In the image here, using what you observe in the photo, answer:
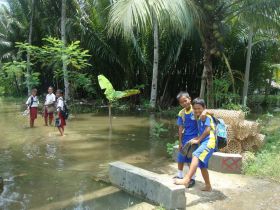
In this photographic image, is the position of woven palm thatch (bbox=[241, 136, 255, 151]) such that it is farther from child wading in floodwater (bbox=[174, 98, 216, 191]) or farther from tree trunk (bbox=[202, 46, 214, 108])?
tree trunk (bbox=[202, 46, 214, 108])

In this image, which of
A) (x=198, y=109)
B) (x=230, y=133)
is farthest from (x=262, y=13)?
(x=198, y=109)

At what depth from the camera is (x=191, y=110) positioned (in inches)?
239

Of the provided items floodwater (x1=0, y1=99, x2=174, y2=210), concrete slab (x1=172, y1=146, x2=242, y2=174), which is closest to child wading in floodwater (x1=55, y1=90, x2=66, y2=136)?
floodwater (x1=0, y1=99, x2=174, y2=210)

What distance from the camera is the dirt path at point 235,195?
560 centimetres

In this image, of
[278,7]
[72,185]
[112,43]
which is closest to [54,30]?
[112,43]

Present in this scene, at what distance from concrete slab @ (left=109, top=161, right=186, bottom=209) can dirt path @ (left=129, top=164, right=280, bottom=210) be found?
0.66ft

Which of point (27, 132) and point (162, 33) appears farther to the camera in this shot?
point (162, 33)

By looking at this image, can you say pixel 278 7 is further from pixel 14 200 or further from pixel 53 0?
pixel 53 0

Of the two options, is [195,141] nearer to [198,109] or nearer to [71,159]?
[198,109]

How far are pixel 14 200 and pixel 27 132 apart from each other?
6386mm

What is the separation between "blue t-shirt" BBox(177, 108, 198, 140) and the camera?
608cm

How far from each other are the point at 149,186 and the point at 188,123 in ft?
3.66

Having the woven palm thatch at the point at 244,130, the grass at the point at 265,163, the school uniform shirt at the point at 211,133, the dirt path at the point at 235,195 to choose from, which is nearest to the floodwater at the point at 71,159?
the dirt path at the point at 235,195

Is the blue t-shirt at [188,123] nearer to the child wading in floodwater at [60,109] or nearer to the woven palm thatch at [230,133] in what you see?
the woven palm thatch at [230,133]
